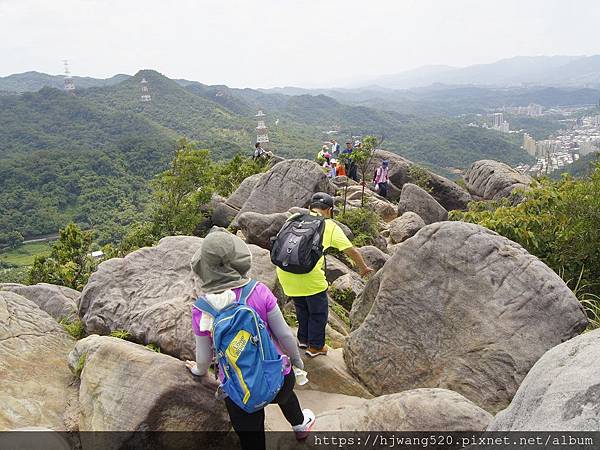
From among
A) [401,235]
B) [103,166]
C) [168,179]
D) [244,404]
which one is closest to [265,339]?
[244,404]

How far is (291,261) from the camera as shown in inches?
188

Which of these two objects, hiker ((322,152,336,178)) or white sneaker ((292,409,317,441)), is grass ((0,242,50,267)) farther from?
white sneaker ((292,409,317,441))

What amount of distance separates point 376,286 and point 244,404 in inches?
132

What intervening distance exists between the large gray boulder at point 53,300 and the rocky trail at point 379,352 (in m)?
0.10

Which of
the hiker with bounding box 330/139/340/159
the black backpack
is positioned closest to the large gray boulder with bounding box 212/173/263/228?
the hiker with bounding box 330/139/340/159

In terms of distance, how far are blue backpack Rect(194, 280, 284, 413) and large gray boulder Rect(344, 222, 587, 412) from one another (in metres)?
2.47

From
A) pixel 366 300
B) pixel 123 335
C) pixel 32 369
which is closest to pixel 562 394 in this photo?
pixel 366 300

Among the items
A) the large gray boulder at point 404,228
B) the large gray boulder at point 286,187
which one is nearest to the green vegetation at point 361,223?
the large gray boulder at point 404,228

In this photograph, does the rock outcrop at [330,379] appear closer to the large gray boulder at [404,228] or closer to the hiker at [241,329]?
the hiker at [241,329]

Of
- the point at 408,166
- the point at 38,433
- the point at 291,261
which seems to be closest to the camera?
the point at 38,433

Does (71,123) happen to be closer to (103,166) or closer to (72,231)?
(103,166)

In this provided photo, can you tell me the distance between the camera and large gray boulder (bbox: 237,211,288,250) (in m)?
10.8

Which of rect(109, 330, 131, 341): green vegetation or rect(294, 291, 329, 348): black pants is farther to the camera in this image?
rect(109, 330, 131, 341): green vegetation

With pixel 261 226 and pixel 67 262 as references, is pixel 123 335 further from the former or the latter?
pixel 67 262
